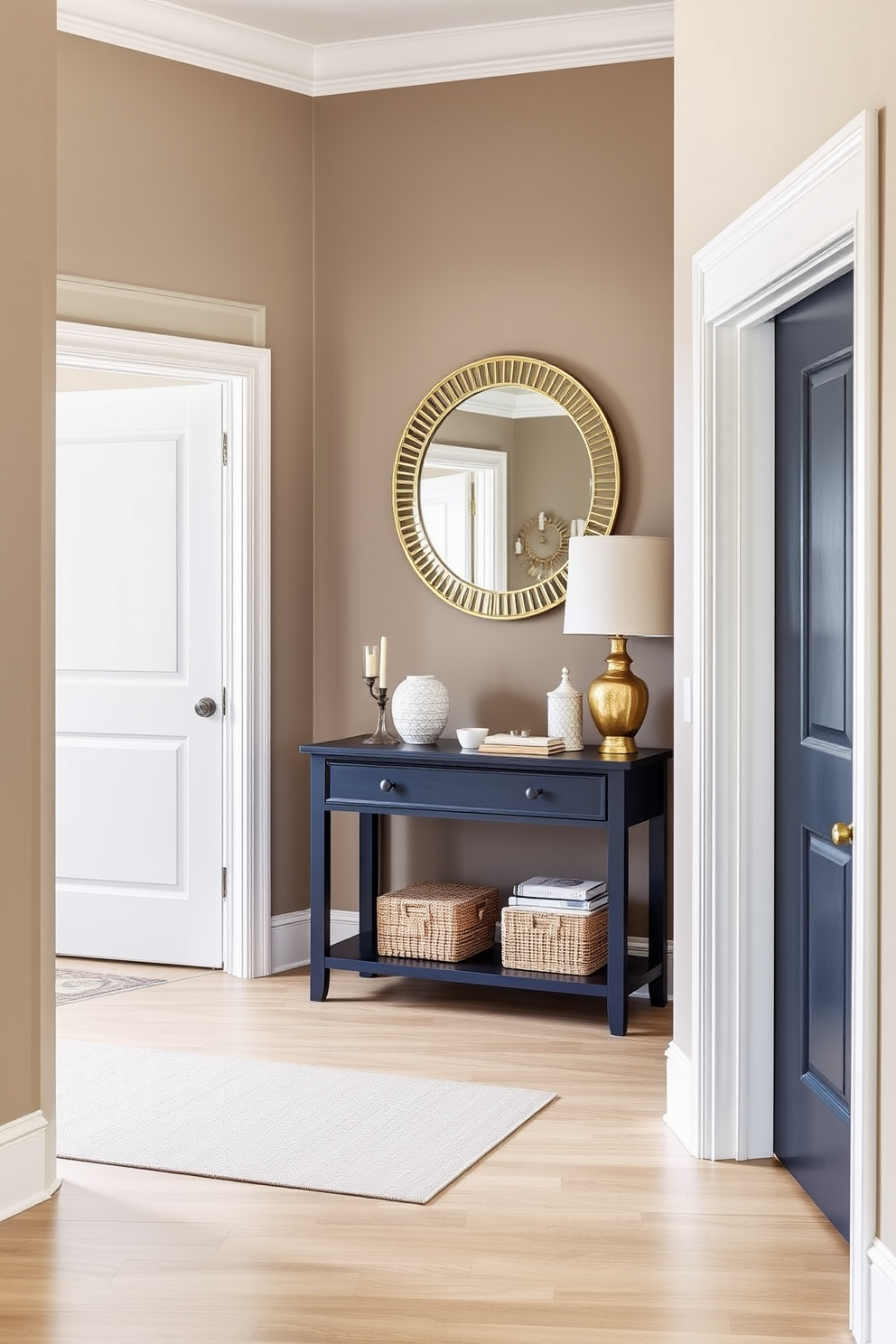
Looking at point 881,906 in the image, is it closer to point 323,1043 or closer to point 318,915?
point 323,1043

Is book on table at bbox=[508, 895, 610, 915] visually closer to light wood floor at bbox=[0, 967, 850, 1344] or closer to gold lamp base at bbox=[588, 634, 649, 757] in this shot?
gold lamp base at bbox=[588, 634, 649, 757]

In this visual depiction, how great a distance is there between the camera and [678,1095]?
3309 millimetres

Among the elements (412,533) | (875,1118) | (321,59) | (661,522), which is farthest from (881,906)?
(321,59)

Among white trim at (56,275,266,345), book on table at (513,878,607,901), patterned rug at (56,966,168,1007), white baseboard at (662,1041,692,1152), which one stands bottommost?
patterned rug at (56,966,168,1007)

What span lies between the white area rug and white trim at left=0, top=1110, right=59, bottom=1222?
0.70ft

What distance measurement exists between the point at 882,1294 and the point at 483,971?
2.22 m

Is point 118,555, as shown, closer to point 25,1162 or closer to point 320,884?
point 320,884

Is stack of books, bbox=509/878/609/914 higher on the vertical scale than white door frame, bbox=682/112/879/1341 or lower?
lower

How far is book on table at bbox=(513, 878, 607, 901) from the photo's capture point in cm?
434

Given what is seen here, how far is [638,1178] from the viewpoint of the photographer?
3.03m

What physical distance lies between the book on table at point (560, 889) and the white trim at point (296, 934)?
2.82 ft


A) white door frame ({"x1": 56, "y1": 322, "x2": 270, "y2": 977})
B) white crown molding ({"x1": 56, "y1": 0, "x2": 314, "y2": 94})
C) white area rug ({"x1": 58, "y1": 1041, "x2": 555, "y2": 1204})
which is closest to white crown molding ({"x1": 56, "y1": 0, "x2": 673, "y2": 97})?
white crown molding ({"x1": 56, "y1": 0, "x2": 314, "y2": 94})

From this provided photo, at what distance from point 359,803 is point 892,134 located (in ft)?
9.31

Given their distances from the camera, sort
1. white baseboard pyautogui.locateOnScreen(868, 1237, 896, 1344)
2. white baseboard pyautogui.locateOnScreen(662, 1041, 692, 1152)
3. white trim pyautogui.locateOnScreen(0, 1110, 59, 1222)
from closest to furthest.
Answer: white baseboard pyautogui.locateOnScreen(868, 1237, 896, 1344) → white trim pyautogui.locateOnScreen(0, 1110, 59, 1222) → white baseboard pyautogui.locateOnScreen(662, 1041, 692, 1152)
